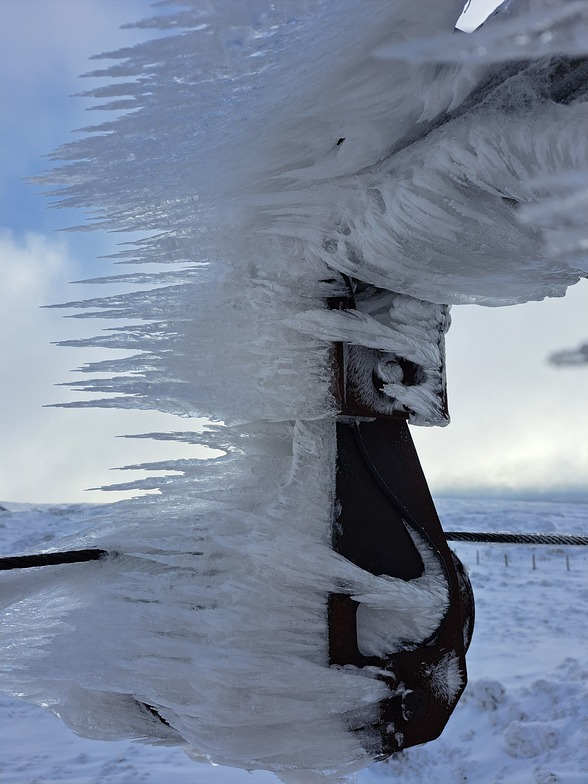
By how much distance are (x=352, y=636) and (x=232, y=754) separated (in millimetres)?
232

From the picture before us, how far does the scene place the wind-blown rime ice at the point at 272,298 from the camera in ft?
2.43

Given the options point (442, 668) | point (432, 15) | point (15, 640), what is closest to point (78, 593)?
point (15, 640)

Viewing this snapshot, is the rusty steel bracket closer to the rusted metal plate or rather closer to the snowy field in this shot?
the rusted metal plate

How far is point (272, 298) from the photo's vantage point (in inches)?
37.0

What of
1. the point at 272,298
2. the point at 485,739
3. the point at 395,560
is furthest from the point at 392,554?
the point at 485,739

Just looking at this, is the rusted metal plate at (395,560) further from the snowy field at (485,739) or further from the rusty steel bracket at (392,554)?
the snowy field at (485,739)

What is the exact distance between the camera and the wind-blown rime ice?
741mm

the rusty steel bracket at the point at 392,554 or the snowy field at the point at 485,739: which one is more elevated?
the rusty steel bracket at the point at 392,554

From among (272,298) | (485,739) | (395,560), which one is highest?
(272,298)

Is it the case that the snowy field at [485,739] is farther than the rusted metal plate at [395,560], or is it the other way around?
the snowy field at [485,739]

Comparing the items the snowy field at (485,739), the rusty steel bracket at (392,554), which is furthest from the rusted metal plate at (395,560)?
the snowy field at (485,739)

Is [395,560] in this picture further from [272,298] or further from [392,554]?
[272,298]

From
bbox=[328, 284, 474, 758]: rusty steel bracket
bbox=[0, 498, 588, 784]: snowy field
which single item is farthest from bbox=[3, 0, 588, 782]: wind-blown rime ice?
bbox=[0, 498, 588, 784]: snowy field

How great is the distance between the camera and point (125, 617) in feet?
3.00
